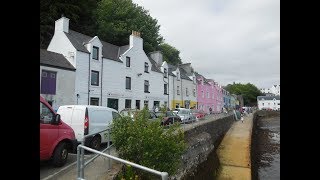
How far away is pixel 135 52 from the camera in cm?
3206

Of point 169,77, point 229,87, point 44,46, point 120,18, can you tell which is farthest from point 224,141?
point 229,87

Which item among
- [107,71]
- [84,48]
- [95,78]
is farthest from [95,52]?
[95,78]

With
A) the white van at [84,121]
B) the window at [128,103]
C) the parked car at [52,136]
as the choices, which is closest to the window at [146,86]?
the window at [128,103]

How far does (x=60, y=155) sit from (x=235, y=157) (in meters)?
14.0

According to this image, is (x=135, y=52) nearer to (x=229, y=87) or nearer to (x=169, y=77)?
(x=169, y=77)

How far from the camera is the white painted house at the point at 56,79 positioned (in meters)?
20.9

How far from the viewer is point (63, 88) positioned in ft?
73.0

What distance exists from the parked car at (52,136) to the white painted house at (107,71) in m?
15.7

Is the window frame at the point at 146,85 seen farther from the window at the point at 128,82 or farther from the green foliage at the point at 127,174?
the green foliage at the point at 127,174

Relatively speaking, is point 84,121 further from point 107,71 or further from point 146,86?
point 146,86

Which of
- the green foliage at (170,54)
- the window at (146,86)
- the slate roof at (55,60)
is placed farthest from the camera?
the green foliage at (170,54)
